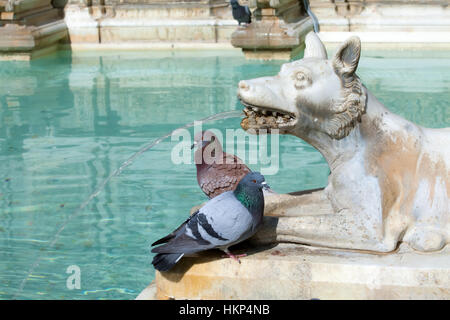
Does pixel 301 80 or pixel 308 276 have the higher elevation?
pixel 301 80

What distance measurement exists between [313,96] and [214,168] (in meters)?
1.32

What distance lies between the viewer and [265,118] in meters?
3.04

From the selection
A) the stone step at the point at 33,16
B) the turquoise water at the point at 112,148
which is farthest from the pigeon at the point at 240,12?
the stone step at the point at 33,16

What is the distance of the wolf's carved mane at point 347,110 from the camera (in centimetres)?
298

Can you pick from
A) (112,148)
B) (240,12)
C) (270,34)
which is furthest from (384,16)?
(112,148)

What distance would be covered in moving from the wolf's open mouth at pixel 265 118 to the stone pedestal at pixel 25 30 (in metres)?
8.19

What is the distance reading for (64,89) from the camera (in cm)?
909

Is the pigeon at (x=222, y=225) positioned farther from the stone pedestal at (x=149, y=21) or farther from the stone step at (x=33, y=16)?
the stone step at (x=33, y=16)

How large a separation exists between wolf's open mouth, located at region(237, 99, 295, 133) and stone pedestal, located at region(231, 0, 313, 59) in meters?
6.98

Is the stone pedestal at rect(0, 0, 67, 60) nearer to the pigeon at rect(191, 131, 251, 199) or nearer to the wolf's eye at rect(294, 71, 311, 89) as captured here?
the pigeon at rect(191, 131, 251, 199)

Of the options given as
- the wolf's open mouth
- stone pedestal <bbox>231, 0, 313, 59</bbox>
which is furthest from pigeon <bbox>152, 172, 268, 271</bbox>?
stone pedestal <bbox>231, 0, 313, 59</bbox>

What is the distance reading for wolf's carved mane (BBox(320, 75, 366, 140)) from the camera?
2.98 metres

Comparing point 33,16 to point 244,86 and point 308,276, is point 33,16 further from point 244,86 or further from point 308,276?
point 308,276
